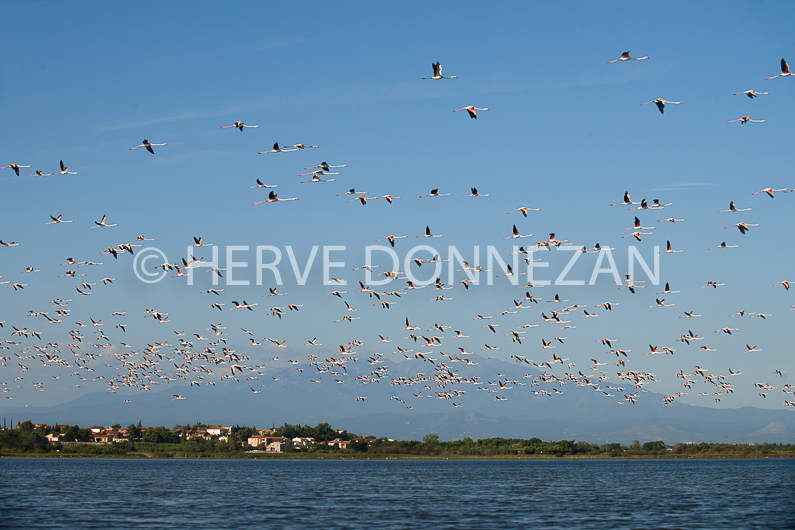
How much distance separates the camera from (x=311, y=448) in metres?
176

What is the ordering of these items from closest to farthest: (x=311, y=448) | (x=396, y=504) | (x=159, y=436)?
(x=396, y=504) → (x=159, y=436) → (x=311, y=448)

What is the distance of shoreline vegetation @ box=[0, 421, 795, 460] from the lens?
160m

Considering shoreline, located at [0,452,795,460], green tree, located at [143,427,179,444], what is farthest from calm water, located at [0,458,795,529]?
green tree, located at [143,427,179,444]

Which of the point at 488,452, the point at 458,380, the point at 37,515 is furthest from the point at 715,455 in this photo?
the point at 37,515

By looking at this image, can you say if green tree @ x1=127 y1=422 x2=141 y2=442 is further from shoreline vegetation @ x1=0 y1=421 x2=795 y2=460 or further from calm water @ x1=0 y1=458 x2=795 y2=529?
calm water @ x1=0 y1=458 x2=795 y2=529

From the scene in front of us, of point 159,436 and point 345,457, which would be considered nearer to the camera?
point 159,436

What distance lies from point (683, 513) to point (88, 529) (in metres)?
30.4

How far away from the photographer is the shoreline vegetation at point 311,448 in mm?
160500

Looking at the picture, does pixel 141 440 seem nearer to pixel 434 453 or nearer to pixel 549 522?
pixel 434 453

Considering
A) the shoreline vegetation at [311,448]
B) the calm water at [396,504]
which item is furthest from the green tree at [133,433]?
the calm water at [396,504]

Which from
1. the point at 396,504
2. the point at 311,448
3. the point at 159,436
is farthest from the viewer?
the point at 311,448

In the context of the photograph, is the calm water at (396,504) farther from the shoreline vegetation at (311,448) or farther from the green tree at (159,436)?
the green tree at (159,436)

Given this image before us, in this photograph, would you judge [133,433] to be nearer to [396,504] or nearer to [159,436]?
[159,436]

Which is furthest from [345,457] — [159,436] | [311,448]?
[159,436]
